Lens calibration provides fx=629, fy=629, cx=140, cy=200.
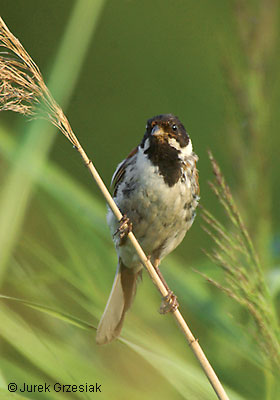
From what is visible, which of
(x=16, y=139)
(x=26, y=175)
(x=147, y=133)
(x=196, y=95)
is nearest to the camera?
(x=26, y=175)

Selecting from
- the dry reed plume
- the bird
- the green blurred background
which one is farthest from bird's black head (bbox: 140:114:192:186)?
the dry reed plume

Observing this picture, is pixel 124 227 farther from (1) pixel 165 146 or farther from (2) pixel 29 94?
(2) pixel 29 94

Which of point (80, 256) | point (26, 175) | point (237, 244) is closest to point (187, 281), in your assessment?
point (80, 256)

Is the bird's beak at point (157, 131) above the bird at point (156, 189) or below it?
above

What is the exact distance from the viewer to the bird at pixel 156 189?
194 cm

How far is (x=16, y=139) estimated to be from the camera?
63.9 inches

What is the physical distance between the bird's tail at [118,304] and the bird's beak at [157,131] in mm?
506

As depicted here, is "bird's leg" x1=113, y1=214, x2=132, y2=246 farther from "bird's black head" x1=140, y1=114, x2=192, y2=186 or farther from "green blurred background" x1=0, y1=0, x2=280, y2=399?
"bird's black head" x1=140, y1=114, x2=192, y2=186

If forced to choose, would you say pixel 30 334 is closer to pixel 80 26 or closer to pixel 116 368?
pixel 116 368

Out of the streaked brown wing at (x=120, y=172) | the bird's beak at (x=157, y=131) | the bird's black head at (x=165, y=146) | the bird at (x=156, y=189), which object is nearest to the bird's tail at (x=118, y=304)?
the bird at (x=156, y=189)

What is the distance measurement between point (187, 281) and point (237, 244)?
0.39m

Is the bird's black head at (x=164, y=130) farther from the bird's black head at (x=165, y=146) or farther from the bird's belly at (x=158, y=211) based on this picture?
the bird's belly at (x=158, y=211)

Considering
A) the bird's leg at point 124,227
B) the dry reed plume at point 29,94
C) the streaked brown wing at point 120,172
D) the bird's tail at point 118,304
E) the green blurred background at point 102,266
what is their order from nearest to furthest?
the dry reed plume at point 29,94, the green blurred background at point 102,266, the bird's tail at point 118,304, the bird's leg at point 124,227, the streaked brown wing at point 120,172

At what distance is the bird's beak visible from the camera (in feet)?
6.35
